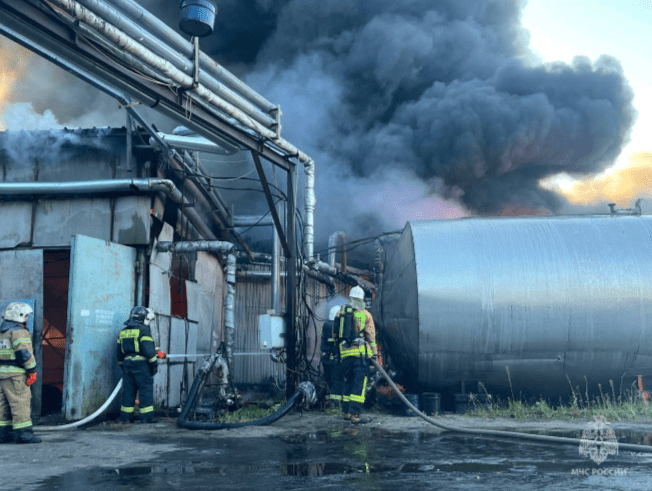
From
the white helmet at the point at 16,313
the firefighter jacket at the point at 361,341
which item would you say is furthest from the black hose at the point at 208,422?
the white helmet at the point at 16,313

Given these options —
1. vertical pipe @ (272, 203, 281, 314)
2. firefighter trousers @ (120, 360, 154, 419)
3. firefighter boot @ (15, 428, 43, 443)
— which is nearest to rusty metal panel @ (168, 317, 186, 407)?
vertical pipe @ (272, 203, 281, 314)

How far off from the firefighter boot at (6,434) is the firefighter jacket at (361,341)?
453 centimetres

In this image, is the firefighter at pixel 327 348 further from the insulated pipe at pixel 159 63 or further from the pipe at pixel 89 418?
the pipe at pixel 89 418

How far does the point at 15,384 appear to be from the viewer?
7.11 m

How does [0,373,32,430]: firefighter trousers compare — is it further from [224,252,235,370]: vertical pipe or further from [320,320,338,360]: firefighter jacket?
[320,320,338,360]: firefighter jacket

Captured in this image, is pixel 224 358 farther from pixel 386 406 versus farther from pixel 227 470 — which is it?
pixel 227 470

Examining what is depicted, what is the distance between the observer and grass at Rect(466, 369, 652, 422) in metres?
9.02

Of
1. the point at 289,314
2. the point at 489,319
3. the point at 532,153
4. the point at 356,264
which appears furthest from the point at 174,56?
the point at 532,153

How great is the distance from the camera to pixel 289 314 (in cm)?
1043

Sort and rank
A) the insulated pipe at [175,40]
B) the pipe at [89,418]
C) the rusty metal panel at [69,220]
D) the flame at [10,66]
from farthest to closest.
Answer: the flame at [10,66] → the rusty metal panel at [69,220] → the pipe at [89,418] → the insulated pipe at [175,40]

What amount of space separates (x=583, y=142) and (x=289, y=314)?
19.2 meters

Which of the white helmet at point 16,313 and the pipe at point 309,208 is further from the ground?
the pipe at point 309,208

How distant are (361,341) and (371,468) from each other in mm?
3973

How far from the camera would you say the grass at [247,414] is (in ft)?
29.4
